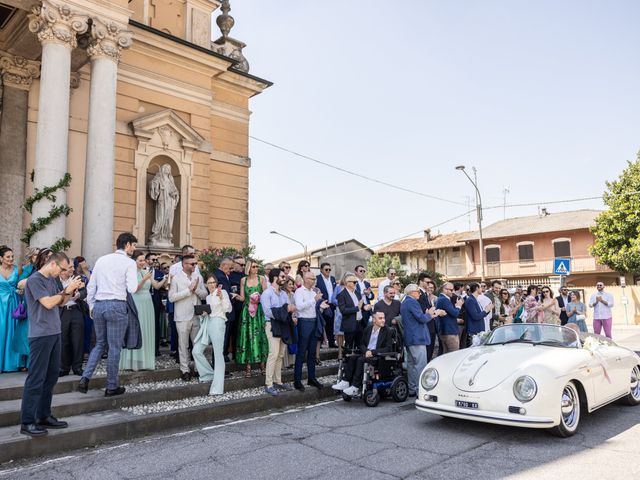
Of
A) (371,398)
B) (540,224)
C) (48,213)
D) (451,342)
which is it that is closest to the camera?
(371,398)

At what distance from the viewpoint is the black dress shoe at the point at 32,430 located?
5.05 meters

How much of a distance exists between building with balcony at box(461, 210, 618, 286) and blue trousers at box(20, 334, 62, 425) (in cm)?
3756

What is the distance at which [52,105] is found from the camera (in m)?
9.56

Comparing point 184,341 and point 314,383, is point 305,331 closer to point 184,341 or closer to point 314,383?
point 314,383

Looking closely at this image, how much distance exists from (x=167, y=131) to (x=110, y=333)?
9.20 m

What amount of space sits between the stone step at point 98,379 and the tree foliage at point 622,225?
1217 inches

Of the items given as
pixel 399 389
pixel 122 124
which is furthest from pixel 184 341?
pixel 122 124

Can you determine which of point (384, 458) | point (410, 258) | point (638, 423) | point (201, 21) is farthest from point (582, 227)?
point (384, 458)

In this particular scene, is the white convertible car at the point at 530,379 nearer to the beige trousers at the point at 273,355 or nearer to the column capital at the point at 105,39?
the beige trousers at the point at 273,355

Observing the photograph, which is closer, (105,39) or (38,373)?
(38,373)

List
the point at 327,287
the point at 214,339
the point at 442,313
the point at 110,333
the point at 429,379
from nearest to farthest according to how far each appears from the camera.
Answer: the point at 429,379 < the point at 110,333 < the point at 214,339 < the point at 442,313 < the point at 327,287

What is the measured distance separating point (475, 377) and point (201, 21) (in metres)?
14.7

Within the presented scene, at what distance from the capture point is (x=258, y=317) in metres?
8.20

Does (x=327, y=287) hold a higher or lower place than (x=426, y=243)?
lower
